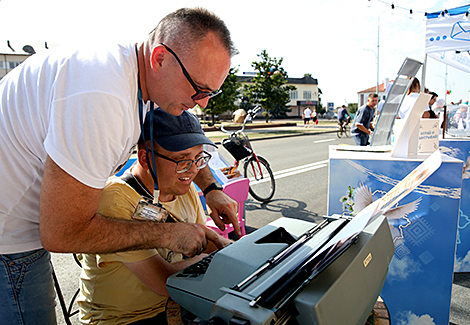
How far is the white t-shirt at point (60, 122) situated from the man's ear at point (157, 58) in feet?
0.20

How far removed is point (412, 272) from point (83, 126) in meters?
2.16

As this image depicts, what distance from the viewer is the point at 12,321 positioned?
1168 millimetres

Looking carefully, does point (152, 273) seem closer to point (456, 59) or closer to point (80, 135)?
point (80, 135)

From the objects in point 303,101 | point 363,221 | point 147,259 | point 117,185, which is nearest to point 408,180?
point 363,221

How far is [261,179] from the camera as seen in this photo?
5.14 m

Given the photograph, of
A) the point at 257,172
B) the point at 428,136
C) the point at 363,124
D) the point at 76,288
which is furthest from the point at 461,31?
the point at 76,288

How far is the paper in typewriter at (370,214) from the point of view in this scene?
34.7 inches

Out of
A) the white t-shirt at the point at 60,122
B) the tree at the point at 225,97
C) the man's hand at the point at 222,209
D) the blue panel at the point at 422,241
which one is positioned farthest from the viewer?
the tree at the point at 225,97

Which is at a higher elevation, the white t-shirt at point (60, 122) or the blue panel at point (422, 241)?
the white t-shirt at point (60, 122)

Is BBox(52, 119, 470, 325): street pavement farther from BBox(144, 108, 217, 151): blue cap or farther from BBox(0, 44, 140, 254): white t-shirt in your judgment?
BBox(144, 108, 217, 151): blue cap

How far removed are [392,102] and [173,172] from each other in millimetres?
3093

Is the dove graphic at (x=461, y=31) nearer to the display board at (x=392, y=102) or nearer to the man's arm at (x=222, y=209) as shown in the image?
the display board at (x=392, y=102)

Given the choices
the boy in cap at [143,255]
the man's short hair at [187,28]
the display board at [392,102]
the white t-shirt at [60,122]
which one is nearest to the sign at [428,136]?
the display board at [392,102]

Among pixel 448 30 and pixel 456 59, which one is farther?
pixel 456 59
